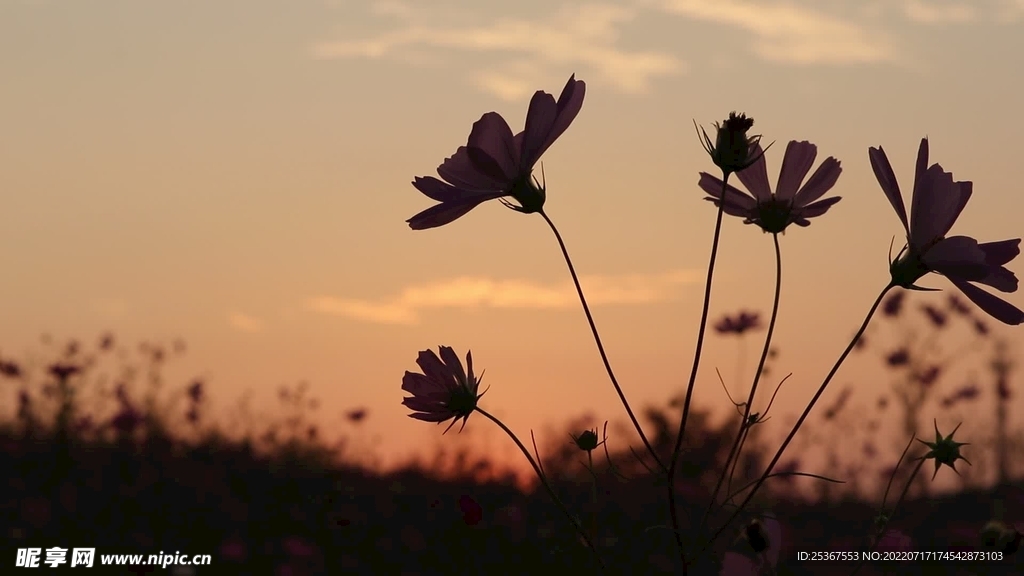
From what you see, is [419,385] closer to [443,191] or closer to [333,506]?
[443,191]

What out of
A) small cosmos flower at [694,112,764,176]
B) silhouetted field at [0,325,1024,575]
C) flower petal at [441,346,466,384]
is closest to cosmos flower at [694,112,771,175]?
small cosmos flower at [694,112,764,176]

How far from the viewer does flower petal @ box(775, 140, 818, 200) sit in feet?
3.79

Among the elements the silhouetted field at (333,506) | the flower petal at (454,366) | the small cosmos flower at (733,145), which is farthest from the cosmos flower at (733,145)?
the silhouetted field at (333,506)

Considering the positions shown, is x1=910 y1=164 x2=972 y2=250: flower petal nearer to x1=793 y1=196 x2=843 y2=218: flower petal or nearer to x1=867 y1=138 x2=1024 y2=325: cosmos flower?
x1=867 y1=138 x2=1024 y2=325: cosmos flower

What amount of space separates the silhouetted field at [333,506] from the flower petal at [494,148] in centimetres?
213

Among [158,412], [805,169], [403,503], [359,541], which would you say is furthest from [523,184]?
[158,412]

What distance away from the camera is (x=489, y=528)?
3.74 meters

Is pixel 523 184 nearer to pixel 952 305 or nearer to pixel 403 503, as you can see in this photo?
pixel 403 503

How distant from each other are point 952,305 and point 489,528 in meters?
1.84

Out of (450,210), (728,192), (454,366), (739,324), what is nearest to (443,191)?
(450,210)

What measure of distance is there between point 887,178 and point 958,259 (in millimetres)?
89

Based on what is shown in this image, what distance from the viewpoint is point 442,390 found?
1113 mm

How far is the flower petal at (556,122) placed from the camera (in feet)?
3.35

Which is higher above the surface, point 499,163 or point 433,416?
point 499,163
